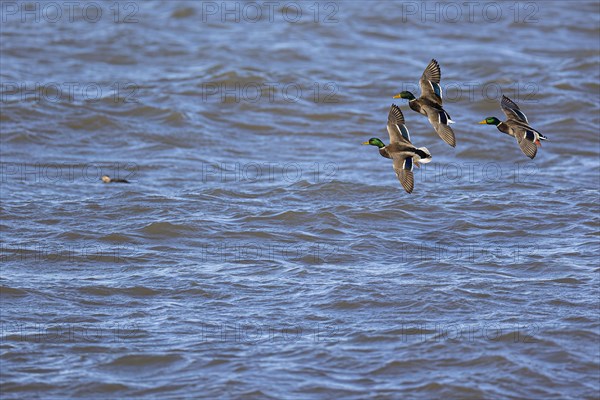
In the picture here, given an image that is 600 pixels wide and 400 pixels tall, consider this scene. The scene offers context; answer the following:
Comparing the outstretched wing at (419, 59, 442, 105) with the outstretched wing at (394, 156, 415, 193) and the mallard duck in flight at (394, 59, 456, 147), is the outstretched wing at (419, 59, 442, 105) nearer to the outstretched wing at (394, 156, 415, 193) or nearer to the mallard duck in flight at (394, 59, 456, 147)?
the mallard duck in flight at (394, 59, 456, 147)

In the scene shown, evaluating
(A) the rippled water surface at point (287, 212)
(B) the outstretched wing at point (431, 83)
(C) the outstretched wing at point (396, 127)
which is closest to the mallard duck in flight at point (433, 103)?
(B) the outstretched wing at point (431, 83)

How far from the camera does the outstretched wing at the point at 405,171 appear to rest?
9641 mm

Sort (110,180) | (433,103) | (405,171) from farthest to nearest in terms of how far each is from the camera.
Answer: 1. (110,180)
2. (433,103)
3. (405,171)

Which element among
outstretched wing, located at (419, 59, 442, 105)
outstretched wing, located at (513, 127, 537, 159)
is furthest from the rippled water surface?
outstretched wing, located at (419, 59, 442, 105)

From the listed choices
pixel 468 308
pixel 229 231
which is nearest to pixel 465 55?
pixel 229 231

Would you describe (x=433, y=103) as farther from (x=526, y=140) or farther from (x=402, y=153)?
(x=526, y=140)

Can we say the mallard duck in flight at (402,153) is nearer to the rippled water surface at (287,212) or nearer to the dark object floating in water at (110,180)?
the rippled water surface at (287,212)

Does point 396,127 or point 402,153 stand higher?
point 396,127

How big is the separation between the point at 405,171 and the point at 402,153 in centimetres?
33

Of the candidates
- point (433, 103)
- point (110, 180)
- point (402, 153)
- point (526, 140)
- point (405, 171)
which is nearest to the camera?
point (405, 171)

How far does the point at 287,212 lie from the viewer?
39.7ft

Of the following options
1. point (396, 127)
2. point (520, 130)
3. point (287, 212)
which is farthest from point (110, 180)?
point (520, 130)

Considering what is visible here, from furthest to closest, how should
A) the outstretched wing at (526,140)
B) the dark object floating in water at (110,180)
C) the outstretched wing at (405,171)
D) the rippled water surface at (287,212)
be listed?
the dark object floating in water at (110,180), the outstretched wing at (526,140), the outstretched wing at (405,171), the rippled water surface at (287,212)

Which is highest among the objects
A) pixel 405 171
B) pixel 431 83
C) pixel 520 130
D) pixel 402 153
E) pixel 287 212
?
pixel 431 83
